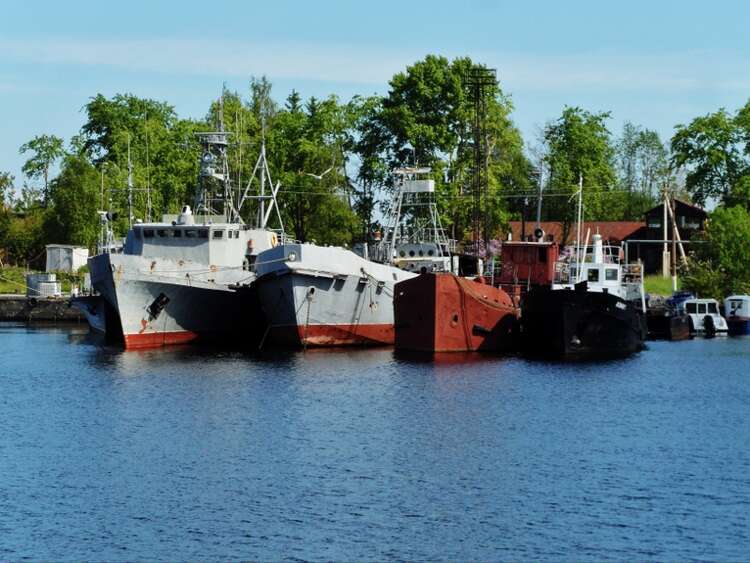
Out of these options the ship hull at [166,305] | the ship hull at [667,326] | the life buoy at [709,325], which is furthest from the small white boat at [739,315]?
the ship hull at [166,305]

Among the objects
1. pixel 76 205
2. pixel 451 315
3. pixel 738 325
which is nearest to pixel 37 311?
pixel 76 205

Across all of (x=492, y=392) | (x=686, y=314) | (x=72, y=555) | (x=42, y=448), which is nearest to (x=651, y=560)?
(x=72, y=555)

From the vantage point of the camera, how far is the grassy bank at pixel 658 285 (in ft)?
383

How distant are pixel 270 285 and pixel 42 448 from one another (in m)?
29.5

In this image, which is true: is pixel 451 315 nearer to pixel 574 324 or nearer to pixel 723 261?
pixel 574 324

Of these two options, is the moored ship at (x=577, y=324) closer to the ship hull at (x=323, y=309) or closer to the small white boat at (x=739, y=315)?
the ship hull at (x=323, y=309)

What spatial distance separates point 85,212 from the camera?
128750 mm

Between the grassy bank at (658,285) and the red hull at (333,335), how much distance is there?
45.4m

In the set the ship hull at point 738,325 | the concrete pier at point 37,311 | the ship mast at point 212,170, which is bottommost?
the ship hull at point 738,325

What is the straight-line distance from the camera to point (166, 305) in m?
74.3

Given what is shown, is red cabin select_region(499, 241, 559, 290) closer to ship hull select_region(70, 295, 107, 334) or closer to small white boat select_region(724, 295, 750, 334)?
small white boat select_region(724, 295, 750, 334)

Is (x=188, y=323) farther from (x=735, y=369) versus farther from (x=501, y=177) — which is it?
(x=501, y=177)

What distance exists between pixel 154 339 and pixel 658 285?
58.9 metres

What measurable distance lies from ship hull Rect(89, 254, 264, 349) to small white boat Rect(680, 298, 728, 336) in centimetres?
3392
